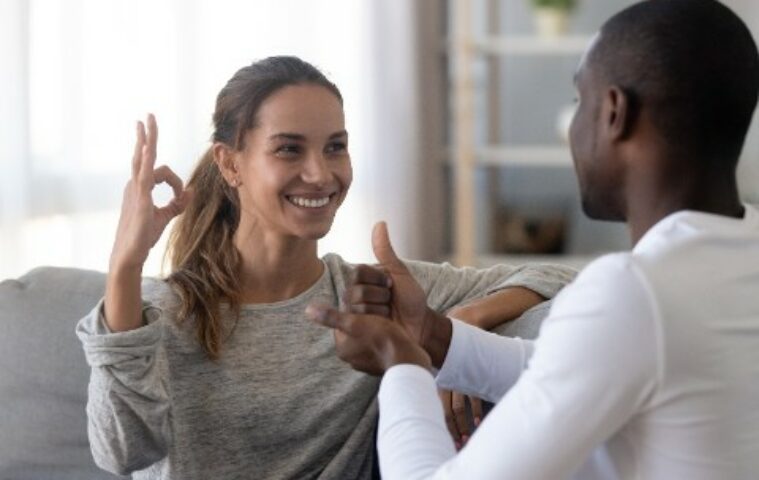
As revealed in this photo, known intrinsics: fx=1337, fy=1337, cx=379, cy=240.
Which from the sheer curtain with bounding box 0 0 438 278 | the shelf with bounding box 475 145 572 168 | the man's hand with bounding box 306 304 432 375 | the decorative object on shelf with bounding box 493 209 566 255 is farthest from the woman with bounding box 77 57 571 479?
the decorative object on shelf with bounding box 493 209 566 255

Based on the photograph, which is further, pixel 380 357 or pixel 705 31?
pixel 380 357

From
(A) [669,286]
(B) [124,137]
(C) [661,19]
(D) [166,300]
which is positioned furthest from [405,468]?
(B) [124,137]

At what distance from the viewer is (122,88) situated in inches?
148

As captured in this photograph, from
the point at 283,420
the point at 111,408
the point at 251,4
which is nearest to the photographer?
the point at 111,408

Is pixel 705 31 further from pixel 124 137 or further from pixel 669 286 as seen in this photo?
pixel 124 137

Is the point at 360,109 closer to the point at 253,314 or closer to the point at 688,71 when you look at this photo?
the point at 253,314

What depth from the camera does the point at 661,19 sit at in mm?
1273

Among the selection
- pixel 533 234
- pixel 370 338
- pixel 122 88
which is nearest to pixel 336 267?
pixel 370 338

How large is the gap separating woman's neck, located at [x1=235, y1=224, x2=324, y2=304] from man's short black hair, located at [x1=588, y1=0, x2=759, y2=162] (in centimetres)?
95

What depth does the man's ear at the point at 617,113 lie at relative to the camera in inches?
49.8

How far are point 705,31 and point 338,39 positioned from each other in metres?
3.34

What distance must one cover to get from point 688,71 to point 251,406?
3.31 ft

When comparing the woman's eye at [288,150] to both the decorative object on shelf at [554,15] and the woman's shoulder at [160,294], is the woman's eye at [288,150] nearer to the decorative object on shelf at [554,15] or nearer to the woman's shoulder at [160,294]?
the woman's shoulder at [160,294]

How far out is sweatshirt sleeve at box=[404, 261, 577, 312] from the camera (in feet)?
7.24
